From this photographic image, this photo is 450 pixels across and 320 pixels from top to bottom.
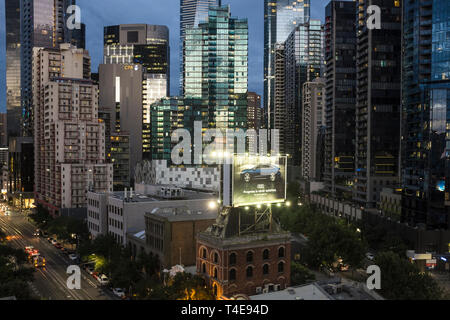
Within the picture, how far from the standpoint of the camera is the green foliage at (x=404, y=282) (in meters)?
50.6

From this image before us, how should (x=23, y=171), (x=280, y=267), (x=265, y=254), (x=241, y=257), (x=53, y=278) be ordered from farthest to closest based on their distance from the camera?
(x=23, y=171)
(x=53, y=278)
(x=280, y=267)
(x=265, y=254)
(x=241, y=257)

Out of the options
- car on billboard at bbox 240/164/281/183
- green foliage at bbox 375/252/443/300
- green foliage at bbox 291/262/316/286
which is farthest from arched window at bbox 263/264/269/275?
green foliage at bbox 375/252/443/300

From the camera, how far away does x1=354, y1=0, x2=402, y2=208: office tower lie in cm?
12131

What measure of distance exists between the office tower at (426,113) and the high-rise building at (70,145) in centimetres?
7214

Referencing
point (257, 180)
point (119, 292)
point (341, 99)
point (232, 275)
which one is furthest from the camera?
point (341, 99)

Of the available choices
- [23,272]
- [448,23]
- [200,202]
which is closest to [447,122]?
[448,23]

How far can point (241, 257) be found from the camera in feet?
174

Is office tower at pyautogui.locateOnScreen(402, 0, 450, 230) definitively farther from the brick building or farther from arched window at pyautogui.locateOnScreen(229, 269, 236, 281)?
arched window at pyautogui.locateOnScreen(229, 269, 236, 281)

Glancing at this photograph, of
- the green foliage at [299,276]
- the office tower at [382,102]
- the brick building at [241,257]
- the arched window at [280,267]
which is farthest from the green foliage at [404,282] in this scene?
the office tower at [382,102]

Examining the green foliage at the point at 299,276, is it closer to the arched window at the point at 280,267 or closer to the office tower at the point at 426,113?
the arched window at the point at 280,267

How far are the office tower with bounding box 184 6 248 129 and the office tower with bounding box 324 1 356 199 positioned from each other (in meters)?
36.5

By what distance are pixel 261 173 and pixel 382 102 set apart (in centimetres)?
7913

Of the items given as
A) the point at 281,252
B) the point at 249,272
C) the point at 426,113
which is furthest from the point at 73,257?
the point at 426,113

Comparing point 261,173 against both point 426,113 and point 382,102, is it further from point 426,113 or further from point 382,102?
point 382,102
